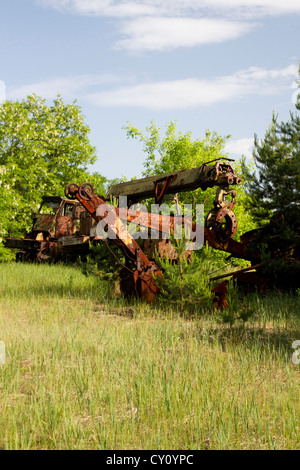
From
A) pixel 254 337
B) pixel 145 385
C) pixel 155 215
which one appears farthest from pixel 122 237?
pixel 145 385

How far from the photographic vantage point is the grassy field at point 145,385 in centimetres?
329

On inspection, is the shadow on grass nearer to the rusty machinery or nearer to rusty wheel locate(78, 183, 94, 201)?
the rusty machinery

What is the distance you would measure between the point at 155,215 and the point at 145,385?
15.6ft

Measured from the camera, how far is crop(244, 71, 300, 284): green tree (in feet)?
29.7

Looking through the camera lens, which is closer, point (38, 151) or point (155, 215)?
point (155, 215)

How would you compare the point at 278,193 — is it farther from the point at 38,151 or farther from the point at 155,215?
the point at 38,151

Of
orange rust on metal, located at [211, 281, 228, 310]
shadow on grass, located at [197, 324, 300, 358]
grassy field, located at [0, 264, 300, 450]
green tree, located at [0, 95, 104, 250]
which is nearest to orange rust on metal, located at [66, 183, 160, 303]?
orange rust on metal, located at [211, 281, 228, 310]

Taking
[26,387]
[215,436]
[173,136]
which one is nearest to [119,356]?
[26,387]

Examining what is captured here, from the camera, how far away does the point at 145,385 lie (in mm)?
4117

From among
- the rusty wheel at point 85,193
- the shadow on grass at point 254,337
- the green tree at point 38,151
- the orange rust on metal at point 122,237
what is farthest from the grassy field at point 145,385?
the green tree at point 38,151

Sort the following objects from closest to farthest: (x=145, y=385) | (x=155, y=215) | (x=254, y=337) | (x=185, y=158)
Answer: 1. (x=145, y=385)
2. (x=254, y=337)
3. (x=155, y=215)
4. (x=185, y=158)

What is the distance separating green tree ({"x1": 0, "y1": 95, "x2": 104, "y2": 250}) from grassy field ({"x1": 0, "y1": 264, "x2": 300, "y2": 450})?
1452cm

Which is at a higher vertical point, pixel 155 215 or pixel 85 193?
pixel 85 193

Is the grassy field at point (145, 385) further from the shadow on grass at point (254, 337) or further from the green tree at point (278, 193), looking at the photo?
the green tree at point (278, 193)
